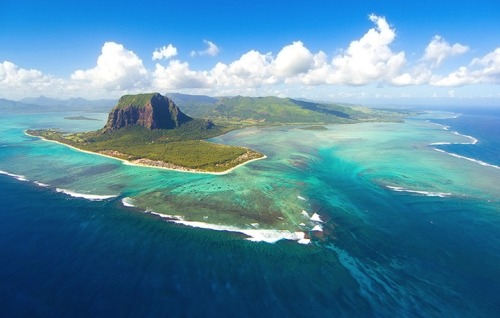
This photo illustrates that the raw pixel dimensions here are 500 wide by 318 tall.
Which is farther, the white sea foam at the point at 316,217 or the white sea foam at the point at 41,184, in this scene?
the white sea foam at the point at 41,184

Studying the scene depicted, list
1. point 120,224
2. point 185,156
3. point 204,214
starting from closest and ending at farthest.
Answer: point 120,224
point 204,214
point 185,156

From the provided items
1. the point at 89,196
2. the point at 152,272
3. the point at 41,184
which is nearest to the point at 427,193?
the point at 152,272

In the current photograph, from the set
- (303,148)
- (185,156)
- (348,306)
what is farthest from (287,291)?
(303,148)

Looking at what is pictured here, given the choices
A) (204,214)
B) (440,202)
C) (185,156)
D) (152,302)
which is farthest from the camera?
(185,156)

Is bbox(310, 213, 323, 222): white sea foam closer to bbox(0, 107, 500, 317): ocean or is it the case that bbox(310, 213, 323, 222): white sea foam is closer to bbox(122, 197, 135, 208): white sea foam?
bbox(0, 107, 500, 317): ocean

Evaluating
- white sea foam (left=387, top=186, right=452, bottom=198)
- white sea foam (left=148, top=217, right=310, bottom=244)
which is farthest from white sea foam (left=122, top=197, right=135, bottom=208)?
white sea foam (left=387, top=186, right=452, bottom=198)

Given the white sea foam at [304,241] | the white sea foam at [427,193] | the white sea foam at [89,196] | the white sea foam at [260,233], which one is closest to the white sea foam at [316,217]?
the white sea foam at [260,233]

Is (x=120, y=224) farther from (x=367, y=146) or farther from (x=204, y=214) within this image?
(x=367, y=146)

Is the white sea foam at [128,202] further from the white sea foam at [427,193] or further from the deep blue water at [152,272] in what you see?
the white sea foam at [427,193]

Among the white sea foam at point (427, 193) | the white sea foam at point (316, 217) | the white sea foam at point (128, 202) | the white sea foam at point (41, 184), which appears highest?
the white sea foam at point (41, 184)
